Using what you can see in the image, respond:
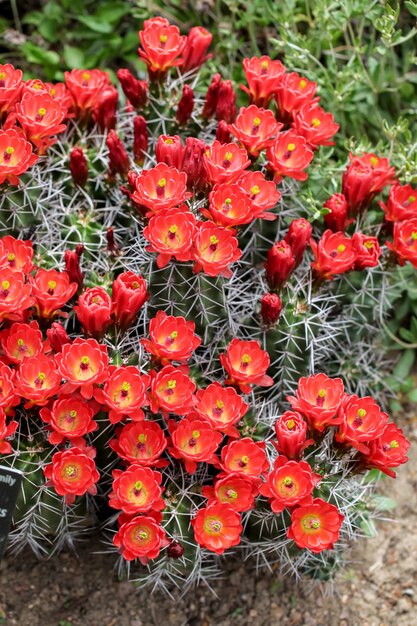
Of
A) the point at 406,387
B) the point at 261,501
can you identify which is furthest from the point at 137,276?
the point at 406,387

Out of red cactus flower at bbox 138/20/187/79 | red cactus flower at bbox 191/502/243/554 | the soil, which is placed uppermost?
red cactus flower at bbox 138/20/187/79

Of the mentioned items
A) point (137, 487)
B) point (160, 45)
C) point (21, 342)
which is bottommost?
point (137, 487)

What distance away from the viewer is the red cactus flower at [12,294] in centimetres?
227

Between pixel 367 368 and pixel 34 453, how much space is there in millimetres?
1262

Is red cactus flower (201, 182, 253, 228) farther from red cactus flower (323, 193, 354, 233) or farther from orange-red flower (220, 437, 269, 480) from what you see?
orange-red flower (220, 437, 269, 480)

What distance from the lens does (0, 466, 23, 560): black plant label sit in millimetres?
2062

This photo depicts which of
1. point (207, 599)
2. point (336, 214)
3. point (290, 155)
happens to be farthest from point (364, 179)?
point (207, 599)

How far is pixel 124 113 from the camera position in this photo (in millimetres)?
3105

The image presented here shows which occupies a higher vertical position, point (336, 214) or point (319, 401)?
point (336, 214)

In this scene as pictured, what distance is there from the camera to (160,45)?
2.83 metres

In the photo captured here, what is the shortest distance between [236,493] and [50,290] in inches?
30.3

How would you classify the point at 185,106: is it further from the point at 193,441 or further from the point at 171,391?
the point at 193,441

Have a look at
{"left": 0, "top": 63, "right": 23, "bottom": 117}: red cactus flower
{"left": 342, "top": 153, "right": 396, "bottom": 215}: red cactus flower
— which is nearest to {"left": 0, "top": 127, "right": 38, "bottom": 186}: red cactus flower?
{"left": 0, "top": 63, "right": 23, "bottom": 117}: red cactus flower

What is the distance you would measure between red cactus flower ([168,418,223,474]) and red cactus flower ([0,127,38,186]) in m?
0.88
